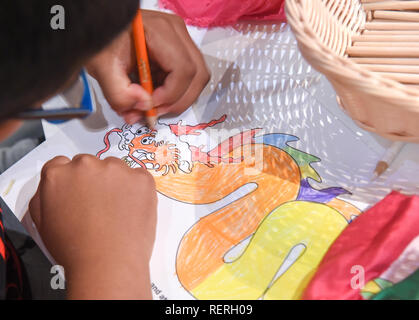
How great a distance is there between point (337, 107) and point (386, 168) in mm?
104

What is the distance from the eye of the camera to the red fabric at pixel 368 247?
38 cm

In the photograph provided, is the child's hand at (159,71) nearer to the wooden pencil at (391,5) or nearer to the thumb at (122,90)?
the thumb at (122,90)

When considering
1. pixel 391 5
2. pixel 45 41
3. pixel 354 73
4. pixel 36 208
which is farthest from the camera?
pixel 391 5

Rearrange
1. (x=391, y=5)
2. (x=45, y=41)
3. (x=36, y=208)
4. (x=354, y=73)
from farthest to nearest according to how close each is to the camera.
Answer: (x=391, y=5) → (x=36, y=208) → (x=354, y=73) → (x=45, y=41)

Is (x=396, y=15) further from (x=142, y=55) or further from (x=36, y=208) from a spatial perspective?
(x=36, y=208)

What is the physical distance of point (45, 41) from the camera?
0.68 feet

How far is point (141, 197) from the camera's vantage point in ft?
1.49

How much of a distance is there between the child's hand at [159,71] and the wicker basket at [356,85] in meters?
0.17

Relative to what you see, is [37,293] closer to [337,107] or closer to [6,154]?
[6,154]

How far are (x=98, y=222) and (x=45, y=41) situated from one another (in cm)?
24

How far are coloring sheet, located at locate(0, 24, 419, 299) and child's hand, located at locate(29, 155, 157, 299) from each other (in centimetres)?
2

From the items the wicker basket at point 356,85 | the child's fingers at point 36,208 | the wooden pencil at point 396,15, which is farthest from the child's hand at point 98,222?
the wooden pencil at point 396,15

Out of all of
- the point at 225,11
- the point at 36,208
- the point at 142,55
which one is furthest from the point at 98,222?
the point at 225,11
